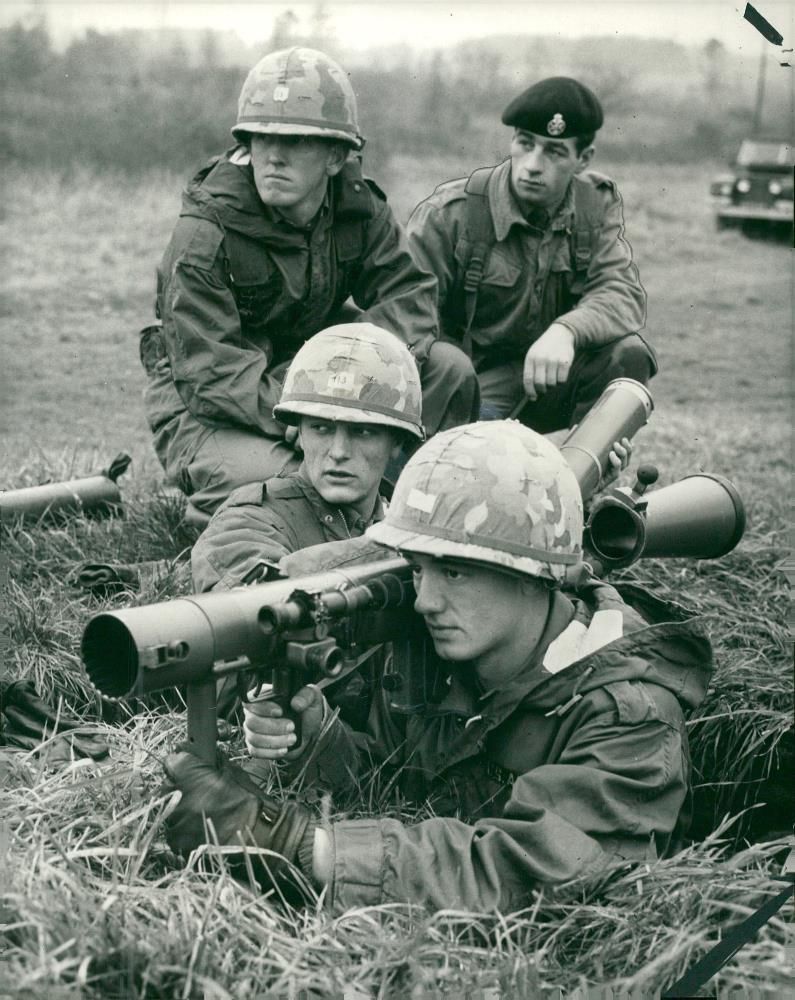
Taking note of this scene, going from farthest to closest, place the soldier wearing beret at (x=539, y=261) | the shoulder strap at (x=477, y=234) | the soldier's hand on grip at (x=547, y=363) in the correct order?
the shoulder strap at (x=477, y=234) → the soldier wearing beret at (x=539, y=261) → the soldier's hand on grip at (x=547, y=363)

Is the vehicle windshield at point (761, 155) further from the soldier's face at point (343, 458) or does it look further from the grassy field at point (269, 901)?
the soldier's face at point (343, 458)

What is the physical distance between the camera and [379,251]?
7051mm

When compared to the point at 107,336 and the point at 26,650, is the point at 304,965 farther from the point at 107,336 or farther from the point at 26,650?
the point at 107,336

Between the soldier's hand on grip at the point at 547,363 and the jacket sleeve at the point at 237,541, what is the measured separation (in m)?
2.30

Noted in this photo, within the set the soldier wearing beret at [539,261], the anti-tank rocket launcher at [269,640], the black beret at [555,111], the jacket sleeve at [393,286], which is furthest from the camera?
the soldier wearing beret at [539,261]

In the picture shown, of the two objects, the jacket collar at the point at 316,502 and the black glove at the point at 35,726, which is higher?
the jacket collar at the point at 316,502

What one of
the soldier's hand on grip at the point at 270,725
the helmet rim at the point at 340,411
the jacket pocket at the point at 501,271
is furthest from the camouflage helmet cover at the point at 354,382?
the jacket pocket at the point at 501,271

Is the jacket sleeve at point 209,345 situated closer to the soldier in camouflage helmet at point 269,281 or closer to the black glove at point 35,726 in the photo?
the soldier in camouflage helmet at point 269,281

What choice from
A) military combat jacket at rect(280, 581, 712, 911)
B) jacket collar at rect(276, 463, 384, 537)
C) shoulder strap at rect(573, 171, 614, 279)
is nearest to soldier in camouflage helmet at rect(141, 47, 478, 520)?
jacket collar at rect(276, 463, 384, 537)

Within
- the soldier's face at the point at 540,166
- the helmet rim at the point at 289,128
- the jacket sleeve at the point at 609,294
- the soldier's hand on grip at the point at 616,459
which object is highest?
the helmet rim at the point at 289,128

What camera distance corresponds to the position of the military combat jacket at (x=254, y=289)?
6.42 meters

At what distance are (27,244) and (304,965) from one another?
12000 millimetres

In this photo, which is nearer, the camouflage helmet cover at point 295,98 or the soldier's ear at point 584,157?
the camouflage helmet cover at point 295,98

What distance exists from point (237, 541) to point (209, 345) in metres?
1.65
